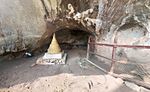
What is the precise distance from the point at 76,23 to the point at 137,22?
1325mm

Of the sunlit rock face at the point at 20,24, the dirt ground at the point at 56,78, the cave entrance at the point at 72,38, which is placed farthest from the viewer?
the cave entrance at the point at 72,38

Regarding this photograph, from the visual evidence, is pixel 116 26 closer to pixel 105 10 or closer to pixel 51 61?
pixel 105 10

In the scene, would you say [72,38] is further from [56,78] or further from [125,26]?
[56,78]

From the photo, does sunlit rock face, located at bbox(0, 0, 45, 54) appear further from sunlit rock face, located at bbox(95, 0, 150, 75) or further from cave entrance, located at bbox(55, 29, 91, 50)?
sunlit rock face, located at bbox(95, 0, 150, 75)

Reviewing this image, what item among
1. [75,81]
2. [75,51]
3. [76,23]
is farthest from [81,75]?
[75,51]

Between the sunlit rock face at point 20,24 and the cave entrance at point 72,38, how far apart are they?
3.25 ft

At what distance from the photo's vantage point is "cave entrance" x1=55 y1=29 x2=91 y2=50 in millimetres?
5400

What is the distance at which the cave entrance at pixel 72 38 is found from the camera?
5.40 m

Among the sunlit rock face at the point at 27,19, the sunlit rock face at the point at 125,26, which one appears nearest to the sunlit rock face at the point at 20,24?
the sunlit rock face at the point at 27,19

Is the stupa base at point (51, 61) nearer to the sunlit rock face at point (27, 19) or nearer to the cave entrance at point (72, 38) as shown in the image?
the sunlit rock face at point (27, 19)

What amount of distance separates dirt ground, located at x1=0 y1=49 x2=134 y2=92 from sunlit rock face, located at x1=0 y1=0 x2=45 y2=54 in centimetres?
47

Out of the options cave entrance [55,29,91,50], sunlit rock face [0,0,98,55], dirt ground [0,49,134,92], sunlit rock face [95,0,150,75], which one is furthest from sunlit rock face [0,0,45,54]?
sunlit rock face [95,0,150,75]

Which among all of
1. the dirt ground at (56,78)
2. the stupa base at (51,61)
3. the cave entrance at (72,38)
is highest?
the cave entrance at (72,38)

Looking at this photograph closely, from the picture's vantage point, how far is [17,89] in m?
3.17
